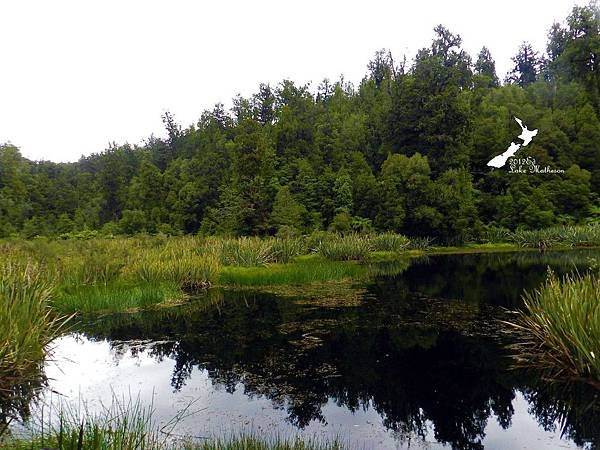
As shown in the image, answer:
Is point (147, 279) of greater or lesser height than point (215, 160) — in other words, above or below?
below

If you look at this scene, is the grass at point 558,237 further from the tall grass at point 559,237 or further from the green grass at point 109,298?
the green grass at point 109,298

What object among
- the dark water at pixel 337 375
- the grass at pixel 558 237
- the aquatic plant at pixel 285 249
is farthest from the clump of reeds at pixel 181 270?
the grass at pixel 558 237

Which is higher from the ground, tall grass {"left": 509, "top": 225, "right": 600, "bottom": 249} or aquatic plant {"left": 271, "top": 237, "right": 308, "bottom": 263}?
aquatic plant {"left": 271, "top": 237, "right": 308, "bottom": 263}

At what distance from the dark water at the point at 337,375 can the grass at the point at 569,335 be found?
33 cm

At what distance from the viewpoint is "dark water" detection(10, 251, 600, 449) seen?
558 centimetres

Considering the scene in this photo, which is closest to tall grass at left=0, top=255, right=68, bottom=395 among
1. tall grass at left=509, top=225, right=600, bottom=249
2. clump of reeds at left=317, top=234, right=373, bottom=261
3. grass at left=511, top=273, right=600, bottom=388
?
grass at left=511, top=273, right=600, bottom=388

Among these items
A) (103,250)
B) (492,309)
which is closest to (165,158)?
(103,250)

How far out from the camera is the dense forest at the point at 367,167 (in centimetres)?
3594

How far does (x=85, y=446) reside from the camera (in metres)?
3.96

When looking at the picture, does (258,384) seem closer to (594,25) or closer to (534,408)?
(534,408)

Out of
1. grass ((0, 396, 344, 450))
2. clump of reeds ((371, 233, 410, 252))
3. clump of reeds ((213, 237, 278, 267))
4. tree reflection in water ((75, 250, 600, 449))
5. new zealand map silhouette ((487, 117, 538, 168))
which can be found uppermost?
new zealand map silhouette ((487, 117, 538, 168))

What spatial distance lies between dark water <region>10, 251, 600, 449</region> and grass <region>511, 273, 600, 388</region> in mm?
333

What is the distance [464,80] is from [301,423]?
178 ft

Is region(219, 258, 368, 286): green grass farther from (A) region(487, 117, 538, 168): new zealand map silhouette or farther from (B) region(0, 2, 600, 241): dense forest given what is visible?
(A) region(487, 117, 538, 168): new zealand map silhouette
